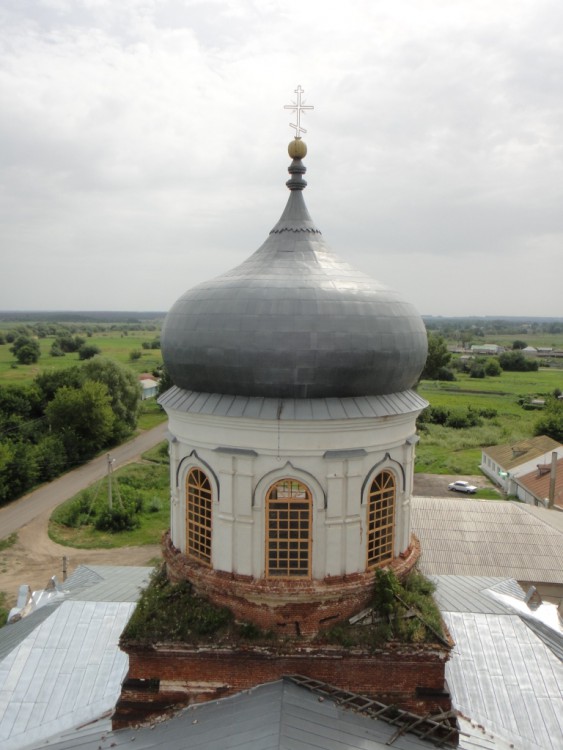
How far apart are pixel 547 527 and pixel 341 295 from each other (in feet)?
58.3

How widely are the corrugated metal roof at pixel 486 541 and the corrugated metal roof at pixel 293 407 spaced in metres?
11.6

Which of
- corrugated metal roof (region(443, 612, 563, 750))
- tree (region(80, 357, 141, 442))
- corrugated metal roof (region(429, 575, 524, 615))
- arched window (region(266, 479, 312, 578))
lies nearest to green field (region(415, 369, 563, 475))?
tree (region(80, 357, 141, 442))

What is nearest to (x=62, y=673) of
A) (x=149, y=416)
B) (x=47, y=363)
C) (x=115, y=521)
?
(x=115, y=521)

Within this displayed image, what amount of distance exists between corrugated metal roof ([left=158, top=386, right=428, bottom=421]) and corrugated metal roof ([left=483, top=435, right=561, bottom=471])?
3365cm

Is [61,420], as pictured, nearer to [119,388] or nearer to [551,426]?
[119,388]

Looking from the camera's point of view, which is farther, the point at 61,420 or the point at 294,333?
the point at 61,420

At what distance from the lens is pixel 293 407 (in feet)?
31.7

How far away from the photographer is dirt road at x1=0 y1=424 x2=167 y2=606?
28.7m

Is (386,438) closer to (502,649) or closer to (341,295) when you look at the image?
(341,295)

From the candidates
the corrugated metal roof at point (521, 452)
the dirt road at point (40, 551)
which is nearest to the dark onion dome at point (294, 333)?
the dirt road at point (40, 551)

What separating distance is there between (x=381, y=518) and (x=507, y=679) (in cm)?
441

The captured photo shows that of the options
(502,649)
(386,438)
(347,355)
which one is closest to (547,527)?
(502,649)

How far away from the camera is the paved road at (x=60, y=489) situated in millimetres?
36188

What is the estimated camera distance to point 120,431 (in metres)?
55.1
